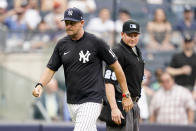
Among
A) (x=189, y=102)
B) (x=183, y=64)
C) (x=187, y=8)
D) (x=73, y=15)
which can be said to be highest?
(x=73, y=15)

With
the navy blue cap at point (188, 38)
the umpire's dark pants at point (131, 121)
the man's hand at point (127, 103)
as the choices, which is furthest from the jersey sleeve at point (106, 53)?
the navy blue cap at point (188, 38)

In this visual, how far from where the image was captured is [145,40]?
42.8ft

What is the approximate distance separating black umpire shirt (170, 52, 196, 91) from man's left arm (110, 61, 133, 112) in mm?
5338

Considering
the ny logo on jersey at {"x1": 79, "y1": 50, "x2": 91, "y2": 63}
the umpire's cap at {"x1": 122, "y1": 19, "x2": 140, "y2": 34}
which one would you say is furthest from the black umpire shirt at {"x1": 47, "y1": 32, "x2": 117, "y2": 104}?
the umpire's cap at {"x1": 122, "y1": 19, "x2": 140, "y2": 34}

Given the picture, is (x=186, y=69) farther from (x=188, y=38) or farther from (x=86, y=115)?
(x=86, y=115)

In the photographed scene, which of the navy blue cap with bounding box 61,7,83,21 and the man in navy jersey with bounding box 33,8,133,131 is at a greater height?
Answer: the navy blue cap with bounding box 61,7,83,21

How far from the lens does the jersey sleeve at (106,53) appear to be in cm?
741

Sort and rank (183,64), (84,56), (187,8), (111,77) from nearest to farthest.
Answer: (84,56)
(111,77)
(183,64)
(187,8)

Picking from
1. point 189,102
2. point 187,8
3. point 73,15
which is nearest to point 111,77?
point 73,15

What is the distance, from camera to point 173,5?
13.4 meters

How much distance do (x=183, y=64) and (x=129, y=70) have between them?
5065 millimetres

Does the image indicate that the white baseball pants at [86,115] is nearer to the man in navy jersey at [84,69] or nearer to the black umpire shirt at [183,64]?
the man in navy jersey at [84,69]

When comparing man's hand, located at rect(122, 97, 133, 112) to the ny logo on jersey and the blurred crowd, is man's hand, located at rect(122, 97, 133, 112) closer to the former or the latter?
the ny logo on jersey

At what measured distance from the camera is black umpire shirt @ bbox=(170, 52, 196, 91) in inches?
500
